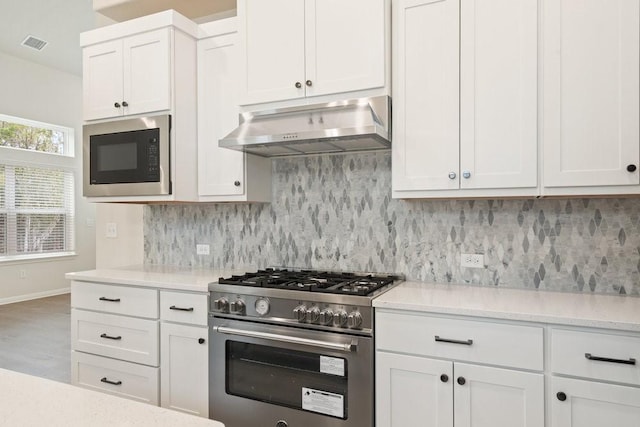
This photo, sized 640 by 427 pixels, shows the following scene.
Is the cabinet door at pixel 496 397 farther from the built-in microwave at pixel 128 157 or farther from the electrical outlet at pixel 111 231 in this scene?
the electrical outlet at pixel 111 231

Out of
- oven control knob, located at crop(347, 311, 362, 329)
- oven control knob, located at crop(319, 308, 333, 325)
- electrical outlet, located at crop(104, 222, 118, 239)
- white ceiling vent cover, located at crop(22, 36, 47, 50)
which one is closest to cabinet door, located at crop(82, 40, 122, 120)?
electrical outlet, located at crop(104, 222, 118, 239)

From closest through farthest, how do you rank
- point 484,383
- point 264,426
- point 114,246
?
point 484,383 → point 264,426 → point 114,246

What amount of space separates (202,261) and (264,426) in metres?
1.36

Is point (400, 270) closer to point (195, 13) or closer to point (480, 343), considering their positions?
point (480, 343)

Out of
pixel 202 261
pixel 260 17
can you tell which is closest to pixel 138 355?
pixel 202 261

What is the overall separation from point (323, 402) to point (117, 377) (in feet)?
4.64

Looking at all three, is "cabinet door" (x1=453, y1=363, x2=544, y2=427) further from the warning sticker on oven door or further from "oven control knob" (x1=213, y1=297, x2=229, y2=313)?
"oven control knob" (x1=213, y1=297, x2=229, y2=313)

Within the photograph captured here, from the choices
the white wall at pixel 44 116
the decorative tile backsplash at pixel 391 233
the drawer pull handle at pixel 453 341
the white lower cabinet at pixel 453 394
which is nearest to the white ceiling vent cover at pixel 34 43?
the white wall at pixel 44 116

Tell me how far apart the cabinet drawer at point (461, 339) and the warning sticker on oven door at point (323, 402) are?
349 mm

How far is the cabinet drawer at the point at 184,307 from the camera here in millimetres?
2381

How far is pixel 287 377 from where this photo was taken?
2.16 metres

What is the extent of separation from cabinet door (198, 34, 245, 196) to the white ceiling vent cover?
170 inches

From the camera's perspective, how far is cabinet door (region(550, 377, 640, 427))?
1.57 m

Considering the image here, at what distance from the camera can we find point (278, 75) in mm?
2471
